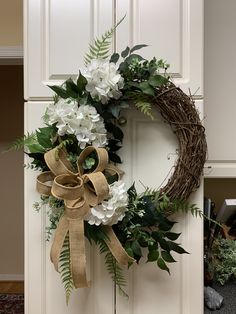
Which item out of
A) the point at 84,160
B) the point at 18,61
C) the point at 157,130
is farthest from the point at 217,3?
the point at 18,61

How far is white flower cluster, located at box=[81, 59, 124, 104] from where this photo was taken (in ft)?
3.82

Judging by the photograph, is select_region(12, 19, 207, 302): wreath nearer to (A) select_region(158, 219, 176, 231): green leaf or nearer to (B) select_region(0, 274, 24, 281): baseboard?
(A) select_region(158, 219, 176, 231): green leaf

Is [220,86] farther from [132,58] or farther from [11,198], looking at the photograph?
[11,198]

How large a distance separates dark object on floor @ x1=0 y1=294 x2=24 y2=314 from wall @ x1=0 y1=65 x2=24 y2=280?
521mm

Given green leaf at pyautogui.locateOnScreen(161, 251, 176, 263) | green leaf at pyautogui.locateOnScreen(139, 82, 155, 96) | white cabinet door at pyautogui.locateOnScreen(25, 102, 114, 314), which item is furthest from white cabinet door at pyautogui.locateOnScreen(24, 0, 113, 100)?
green leaf at pyautogui.locateOnScreen(161, 251, 176, 263)

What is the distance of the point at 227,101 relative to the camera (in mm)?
1688

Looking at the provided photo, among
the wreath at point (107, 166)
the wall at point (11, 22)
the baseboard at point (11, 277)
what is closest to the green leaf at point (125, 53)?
the wreath at point (107, 166)

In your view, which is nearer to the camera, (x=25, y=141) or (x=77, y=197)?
(x=77, y=197)

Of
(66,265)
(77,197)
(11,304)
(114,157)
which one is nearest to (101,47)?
(114,157)

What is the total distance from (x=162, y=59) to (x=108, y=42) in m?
0.20

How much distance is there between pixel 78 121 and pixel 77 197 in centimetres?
24

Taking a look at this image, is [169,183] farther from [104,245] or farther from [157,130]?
[104,245]

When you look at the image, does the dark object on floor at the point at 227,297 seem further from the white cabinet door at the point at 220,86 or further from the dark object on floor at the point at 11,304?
the dark object on floor at the point at 11,304

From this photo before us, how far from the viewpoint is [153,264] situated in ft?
4.33
